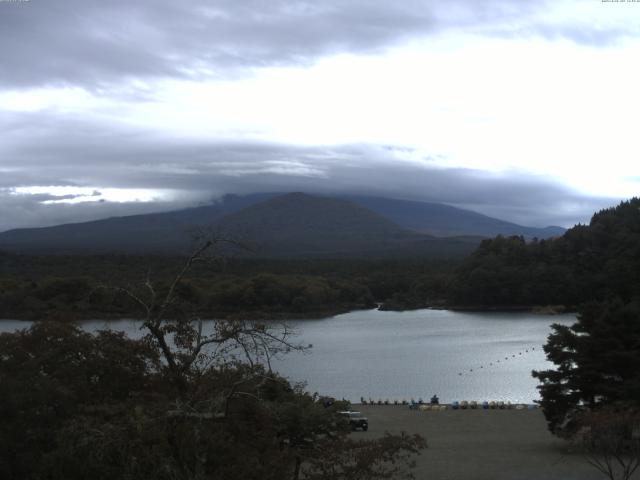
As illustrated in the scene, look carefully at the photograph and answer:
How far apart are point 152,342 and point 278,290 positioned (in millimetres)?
51147

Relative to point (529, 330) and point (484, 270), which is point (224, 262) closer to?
point (529, 330)

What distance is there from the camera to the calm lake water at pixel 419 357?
101 ft

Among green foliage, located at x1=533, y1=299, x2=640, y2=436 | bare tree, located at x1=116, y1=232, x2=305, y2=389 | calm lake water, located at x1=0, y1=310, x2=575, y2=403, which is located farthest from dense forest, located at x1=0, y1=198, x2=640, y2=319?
bare tree, located at x1=116, y1=232, x2=305, y2=389

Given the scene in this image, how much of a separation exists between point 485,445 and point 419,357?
22.7 metres

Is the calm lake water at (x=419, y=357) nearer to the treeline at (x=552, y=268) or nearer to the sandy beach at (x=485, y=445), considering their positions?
the sandy beach at (x=485, y=445)

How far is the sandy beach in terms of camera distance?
567 inches

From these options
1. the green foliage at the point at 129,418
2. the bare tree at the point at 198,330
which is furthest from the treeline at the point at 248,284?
the bare tree at the point at 198,330

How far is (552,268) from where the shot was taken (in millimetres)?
68125

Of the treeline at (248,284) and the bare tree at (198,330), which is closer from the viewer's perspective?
the bare tree at (198,330)

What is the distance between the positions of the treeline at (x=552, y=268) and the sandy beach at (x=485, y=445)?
44.4 meters

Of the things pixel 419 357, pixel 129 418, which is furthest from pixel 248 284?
pixel 129 418

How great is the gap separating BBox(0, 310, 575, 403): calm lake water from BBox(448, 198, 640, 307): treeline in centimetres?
634

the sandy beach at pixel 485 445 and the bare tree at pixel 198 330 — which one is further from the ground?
the bare tree at pixel 198 330

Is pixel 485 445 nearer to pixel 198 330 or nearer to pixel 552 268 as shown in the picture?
pixel 198 330
